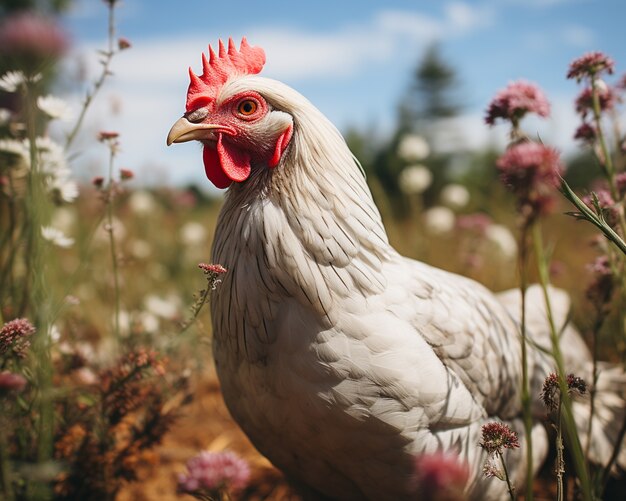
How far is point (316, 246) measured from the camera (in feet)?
5.01

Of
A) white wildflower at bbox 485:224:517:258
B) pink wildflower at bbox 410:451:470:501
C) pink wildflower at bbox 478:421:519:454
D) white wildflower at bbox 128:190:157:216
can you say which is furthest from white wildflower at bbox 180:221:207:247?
pink wildflower at bbox 410:451:470:501

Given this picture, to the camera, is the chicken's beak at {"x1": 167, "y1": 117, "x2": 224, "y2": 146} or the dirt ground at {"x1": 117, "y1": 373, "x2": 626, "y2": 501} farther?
the dirt ground at {"x1": 117, "y1": 373, "x2": 626, "y2": 501}

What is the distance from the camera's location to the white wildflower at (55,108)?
6.57 feet

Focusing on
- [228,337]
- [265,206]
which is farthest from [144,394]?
[265,206]

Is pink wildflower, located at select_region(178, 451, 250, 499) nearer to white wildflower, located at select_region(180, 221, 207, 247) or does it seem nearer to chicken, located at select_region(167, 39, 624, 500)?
chicken, located at select_region(167, 39, 624, 500)

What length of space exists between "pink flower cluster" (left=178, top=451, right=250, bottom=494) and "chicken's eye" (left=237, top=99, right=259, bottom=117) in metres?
1.05

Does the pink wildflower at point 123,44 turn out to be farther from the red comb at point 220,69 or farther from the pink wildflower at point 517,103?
the pink wildflower at point 517,103

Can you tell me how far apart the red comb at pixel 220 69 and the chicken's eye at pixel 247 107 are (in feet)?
0.32

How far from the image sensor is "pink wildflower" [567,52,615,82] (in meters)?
1.56

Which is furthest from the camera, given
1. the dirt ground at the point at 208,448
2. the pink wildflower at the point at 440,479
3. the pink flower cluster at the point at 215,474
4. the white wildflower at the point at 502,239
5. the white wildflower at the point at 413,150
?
the white wildflower at the point at 413,150

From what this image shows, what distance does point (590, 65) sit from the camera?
1567 mm

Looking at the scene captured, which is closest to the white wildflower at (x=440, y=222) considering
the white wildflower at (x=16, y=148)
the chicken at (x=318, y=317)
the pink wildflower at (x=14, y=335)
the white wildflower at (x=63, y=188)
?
the chicken at (x=318, y=317)

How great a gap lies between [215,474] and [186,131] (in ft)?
3.44

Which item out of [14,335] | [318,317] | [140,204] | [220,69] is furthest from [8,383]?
[140,204]
